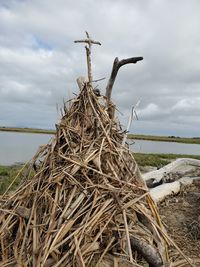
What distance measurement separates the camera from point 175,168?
1269cm

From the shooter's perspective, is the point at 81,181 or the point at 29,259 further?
the point at 81,181

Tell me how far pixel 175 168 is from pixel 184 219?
5691 millimetres

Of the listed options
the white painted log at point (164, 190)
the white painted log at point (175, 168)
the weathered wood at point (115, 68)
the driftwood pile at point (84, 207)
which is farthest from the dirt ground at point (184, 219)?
the weathered wood at point (115, 68)

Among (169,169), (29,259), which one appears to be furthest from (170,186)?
(29,259)

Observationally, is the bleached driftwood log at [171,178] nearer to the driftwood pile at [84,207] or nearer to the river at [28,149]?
the river at [28,149]

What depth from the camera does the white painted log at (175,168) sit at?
1145cm

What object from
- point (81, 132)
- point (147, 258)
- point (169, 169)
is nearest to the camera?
point (147, 258)

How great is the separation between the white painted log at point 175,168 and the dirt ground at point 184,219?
1.89 m

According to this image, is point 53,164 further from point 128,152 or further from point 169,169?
point 169,169

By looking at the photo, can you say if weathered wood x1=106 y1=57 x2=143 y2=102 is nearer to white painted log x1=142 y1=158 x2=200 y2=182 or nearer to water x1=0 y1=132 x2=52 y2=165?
water x1=0 y1=132 x2=52 y2=165

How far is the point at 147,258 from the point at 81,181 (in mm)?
1088

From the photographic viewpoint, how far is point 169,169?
12359mm

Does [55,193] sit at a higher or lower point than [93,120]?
lower

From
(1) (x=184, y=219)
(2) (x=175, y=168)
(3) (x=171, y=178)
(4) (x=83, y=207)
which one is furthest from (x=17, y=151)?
(4) (x=83, y=207)
